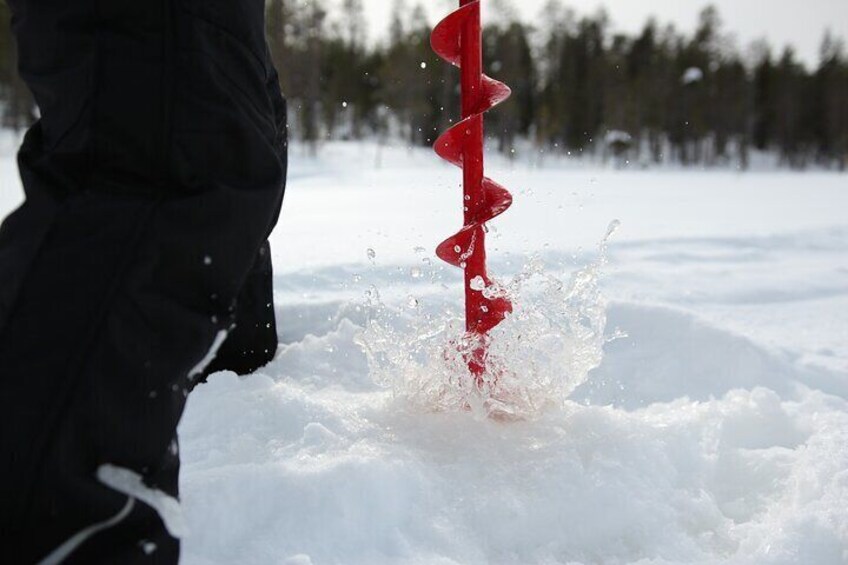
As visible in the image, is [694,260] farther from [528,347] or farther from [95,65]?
[95,65]

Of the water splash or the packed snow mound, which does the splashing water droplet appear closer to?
the water splash

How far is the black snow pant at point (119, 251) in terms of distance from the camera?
2.48 feet

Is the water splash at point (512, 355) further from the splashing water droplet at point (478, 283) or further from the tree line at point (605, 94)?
the tree line at point (605, 94)

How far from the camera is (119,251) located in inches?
32.9

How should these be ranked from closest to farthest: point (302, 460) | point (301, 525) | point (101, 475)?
point (101, 475) < point (301, 525) < point (302, 460)

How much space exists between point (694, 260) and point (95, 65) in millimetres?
3945

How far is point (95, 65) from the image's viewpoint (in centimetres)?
89

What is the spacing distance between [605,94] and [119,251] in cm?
4176

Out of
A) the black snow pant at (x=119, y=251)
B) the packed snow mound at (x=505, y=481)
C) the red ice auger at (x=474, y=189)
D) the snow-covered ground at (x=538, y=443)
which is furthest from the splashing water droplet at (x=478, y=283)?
the black snow pant at (x=119, y=251)

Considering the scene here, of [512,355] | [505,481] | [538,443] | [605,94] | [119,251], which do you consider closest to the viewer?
[119,251]

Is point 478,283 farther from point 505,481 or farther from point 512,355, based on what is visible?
point 505,481

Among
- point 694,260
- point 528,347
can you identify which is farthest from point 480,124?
point 694,260

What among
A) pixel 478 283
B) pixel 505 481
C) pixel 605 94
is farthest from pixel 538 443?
pixel 605 94

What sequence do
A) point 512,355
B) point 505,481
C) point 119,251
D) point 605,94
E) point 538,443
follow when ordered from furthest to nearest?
point 605,94 < point 512,355 < point 538,443 < point 505,481 < point 119,251
